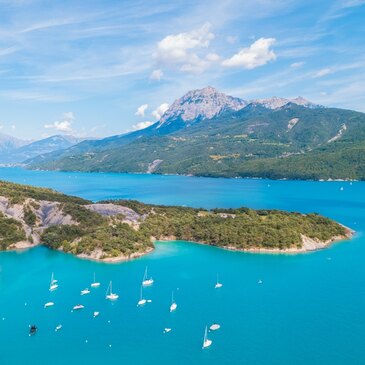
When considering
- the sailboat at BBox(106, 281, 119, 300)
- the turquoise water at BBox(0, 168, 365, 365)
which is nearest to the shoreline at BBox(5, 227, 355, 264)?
the turquoise water at BBox(0, 168, 365, 365)

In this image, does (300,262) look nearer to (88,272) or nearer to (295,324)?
(295,324)

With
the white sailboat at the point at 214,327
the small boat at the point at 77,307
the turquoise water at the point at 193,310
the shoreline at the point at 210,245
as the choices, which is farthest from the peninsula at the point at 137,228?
the white sailboat at the point at 214,327

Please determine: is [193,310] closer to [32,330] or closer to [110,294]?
[110,294]

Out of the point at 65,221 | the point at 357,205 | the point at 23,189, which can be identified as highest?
the point at 23,189

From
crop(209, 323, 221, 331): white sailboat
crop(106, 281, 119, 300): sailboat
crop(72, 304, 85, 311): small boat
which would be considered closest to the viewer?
crop(209, 323, 221, 331): white sailboat

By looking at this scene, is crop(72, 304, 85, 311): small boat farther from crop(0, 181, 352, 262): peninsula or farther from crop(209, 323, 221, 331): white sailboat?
crop(0, 181, 352, 262): peninsula

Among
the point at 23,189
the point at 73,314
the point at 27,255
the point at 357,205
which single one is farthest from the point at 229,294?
the point at 357,205
